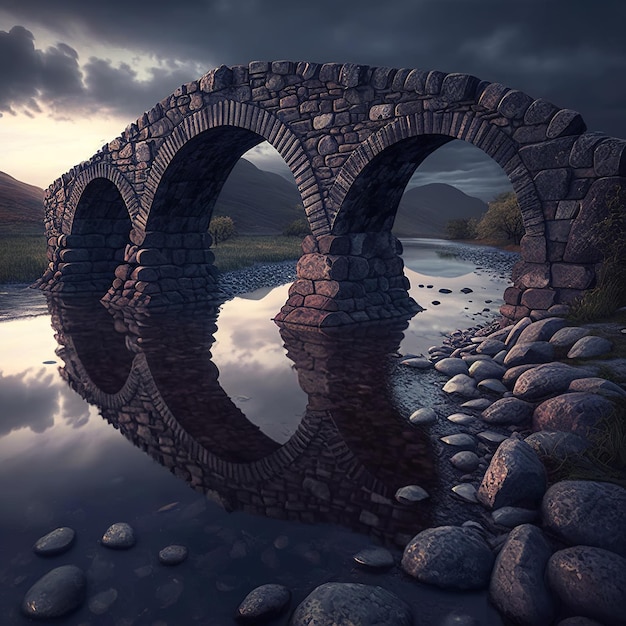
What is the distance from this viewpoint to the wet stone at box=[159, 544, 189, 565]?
2333 millimetres

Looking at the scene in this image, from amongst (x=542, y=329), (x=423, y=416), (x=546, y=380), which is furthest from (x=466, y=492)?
(x=542, y=329)

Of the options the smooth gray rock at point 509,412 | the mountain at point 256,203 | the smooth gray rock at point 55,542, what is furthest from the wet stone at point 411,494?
the mountain at point 256,203

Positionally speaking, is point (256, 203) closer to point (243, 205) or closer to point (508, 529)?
point (243, 205)

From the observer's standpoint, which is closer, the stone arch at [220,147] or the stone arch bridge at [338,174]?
the stone arch bridge at [338,174]

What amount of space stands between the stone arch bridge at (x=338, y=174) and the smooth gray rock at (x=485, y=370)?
59.7 inches

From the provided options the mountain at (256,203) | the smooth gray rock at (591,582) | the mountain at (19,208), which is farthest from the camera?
the mountain at (256,203)

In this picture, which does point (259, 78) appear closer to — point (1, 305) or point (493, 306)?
point (493, 306)

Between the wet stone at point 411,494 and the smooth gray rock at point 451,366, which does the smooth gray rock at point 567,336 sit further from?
the wet stone at point 411,494

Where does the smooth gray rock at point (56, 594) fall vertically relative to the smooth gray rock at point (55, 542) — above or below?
above

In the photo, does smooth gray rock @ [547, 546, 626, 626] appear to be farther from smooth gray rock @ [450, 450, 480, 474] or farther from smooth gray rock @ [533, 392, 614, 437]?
smooth gray rock @ [533, 392, 614, 437]

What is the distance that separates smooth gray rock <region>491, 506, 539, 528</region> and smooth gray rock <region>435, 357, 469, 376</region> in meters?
2.89

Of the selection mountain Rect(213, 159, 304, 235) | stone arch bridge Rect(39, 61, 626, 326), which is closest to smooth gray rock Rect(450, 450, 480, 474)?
stone arch bridge Rect(39, 61, 626, 326)

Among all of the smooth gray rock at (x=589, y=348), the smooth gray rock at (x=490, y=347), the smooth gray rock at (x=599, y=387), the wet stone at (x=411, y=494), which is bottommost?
the wet stone at (x=411, y=494)

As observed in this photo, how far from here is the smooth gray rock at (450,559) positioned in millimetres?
2170
